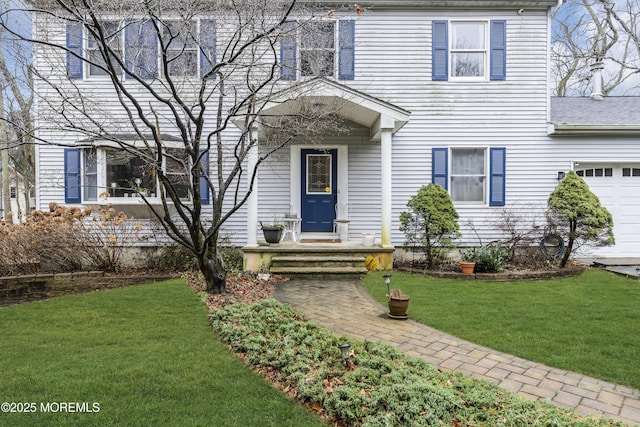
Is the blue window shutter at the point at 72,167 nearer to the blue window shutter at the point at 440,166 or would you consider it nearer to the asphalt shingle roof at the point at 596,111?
the blue window shutter at the point at 440,166

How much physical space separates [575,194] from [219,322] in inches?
281

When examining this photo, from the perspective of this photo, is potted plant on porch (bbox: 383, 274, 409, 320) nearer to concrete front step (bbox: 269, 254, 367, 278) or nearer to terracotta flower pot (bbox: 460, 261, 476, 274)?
concrete front step (bbox: 269, 254, 367, 278)

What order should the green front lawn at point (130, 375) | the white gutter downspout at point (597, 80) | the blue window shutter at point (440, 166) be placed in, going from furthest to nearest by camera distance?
the white gutter downspout at point (597, 80), the blue window shutter at point (440, 166), the green front lawn at point (130, 375)

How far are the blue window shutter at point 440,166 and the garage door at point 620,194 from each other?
10.5 feet

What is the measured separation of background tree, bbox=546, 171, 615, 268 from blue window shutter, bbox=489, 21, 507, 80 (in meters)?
3.08

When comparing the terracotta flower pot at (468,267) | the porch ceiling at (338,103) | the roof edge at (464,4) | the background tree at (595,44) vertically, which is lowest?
the terracotta flower pot at (468,267)

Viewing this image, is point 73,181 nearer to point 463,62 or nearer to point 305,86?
point 305,86

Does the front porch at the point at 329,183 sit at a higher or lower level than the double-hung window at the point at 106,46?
lower

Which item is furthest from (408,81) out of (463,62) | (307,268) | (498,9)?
(307,268)

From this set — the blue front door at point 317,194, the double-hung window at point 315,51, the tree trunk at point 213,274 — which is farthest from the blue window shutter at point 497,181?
the tree trunk at point 213,274

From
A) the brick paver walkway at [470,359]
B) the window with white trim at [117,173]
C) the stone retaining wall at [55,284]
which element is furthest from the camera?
the window with white trim at [117,173]

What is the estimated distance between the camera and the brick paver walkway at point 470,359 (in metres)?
2.75

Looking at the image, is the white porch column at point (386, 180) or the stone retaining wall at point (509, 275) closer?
the stone retaining wall at point (509, 275)

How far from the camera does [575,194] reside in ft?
24.6
